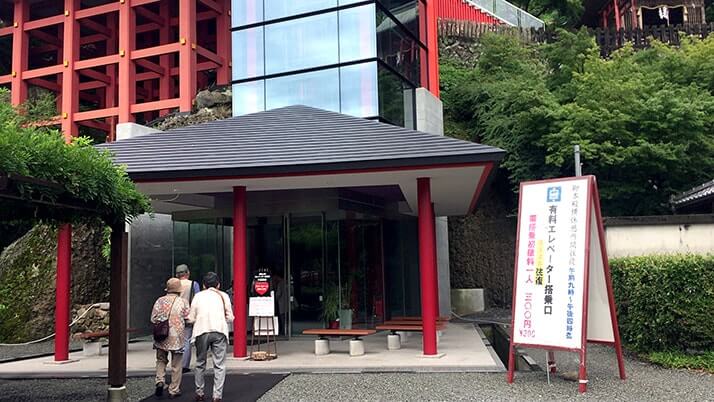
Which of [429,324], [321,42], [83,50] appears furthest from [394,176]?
[83,50]

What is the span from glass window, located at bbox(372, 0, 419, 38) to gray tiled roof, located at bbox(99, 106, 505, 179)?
6.79 meters

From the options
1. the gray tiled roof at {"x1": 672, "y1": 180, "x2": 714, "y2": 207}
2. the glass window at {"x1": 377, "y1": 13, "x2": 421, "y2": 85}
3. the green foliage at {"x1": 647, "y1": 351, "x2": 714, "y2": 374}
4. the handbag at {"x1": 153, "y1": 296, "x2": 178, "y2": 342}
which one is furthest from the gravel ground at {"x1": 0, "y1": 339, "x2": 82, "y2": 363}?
the gray tiled roof at {"x1": 672, "y1": 180, "x2": 714, "y2": 207}

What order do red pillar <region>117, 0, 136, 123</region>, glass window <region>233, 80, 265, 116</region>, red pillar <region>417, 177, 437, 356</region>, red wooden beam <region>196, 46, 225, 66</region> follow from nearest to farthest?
1. red pillar <region>417, 177, 437, 356</region>
2. glass window <region>233, 80, 265, 116</region>
3. red wooden beam <region>196, 46, 225, 66</region>
4. red pillar <region>117, 0, 136, 123</region>

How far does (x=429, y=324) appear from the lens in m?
9.34

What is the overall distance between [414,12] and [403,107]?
3.74m

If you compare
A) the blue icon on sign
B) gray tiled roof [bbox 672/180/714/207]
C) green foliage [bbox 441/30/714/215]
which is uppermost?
green foliage [bbox 441/30/714/215]

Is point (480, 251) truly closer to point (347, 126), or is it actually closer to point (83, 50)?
point (347, 126)

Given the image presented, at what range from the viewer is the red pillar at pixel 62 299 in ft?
33.4

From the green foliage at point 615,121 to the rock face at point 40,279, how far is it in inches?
472

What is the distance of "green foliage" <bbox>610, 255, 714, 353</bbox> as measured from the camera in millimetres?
8555

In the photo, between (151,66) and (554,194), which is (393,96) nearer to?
(554,194)

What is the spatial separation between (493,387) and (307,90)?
1054cm

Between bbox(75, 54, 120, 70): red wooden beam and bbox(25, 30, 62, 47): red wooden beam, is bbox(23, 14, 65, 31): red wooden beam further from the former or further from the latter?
bbox(75, 54, 120, 70): red wooden beam

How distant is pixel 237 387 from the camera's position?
7684 millimetres
